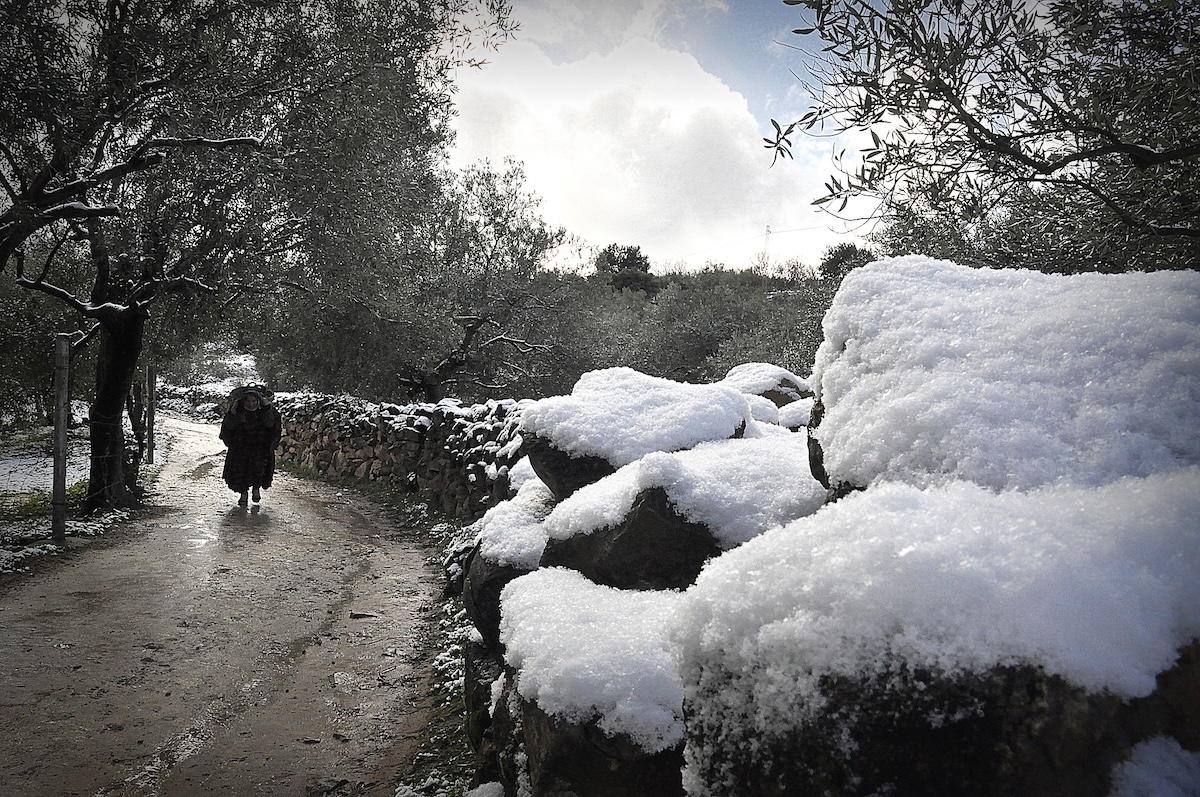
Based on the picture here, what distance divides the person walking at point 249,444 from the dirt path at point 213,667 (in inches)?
75.7

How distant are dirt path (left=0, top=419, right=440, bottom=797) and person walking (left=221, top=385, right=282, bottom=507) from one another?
6.31 ft

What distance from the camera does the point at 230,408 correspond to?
1077 cm

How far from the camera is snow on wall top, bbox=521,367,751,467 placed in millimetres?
3604

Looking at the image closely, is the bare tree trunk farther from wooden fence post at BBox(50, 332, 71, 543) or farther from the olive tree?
wooden fence post at BBox(50, 332, 71, 543)

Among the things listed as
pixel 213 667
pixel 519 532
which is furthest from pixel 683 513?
pixel 213 667

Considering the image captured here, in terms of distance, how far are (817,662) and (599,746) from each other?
102cm

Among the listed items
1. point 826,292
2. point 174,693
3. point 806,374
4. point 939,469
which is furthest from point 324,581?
point 826,292

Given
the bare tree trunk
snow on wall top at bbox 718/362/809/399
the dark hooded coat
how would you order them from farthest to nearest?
1. the dark hooded coat
2. the bare tree trunk
3. snow on wall top at bbox 718/362/809/399

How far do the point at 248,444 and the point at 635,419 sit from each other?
29.8ft

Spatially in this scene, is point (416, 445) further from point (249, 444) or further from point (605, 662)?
point (605, 662)

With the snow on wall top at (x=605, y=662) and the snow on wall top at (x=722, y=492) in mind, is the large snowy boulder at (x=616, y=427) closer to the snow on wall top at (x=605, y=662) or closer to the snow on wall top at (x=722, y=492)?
the snow on wall top at (x=722, y=492)

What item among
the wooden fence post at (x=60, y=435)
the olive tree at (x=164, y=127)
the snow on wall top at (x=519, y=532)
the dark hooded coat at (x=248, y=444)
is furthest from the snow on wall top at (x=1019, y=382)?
the dark hooded coat at (x=248, y=444)

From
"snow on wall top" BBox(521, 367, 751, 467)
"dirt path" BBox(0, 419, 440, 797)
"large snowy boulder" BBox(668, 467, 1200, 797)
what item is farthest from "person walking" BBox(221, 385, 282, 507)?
"large snowy boulder" BBox(668, 467, 1200, 797)

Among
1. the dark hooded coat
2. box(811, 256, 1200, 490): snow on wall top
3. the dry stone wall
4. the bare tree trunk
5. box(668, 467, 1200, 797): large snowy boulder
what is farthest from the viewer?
the dark hooded coat
